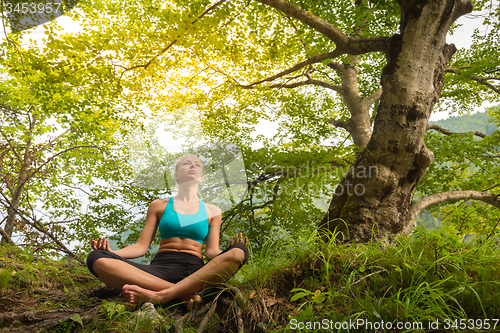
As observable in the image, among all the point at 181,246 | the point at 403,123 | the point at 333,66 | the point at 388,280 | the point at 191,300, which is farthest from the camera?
the point at 333,66

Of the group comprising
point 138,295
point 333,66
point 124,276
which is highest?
point 333,66

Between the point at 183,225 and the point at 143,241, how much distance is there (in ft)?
1.46

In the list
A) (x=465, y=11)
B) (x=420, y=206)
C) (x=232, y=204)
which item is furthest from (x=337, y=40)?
(x=232, y=204)

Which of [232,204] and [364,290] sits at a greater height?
[232,204]

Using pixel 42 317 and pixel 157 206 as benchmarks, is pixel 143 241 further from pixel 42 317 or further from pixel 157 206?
pixel 42 317

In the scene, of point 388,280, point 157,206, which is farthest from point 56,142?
point 388,280

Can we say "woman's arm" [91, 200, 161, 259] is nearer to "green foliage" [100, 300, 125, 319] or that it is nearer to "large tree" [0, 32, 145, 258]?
"green foliage" [100, 300, 125, 319]

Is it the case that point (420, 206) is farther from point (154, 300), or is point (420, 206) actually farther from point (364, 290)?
point (154, 300)

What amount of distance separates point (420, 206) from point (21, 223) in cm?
645

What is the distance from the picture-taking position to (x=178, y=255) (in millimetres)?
2414

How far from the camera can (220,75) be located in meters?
6.24

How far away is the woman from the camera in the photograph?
1.96 m
